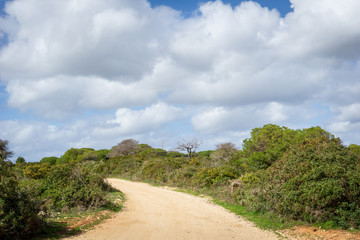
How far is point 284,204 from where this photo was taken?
10297 millimetres

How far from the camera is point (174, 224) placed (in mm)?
10211

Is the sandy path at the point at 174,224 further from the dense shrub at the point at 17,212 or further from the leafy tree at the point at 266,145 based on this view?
the leafy tree at the point at 266,145

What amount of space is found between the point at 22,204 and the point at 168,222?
16.3ft

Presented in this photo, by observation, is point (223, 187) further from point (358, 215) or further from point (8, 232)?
point (8, 232)

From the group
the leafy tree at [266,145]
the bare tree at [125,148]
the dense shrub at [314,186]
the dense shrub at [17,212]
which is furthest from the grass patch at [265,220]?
the bare tree at [125,148]

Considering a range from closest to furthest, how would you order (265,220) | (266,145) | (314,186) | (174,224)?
(314,186), (174,224), (265,220), (266,145)

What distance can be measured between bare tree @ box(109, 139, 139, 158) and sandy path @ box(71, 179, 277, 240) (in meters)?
42.8

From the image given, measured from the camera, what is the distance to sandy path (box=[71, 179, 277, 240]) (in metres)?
8.83

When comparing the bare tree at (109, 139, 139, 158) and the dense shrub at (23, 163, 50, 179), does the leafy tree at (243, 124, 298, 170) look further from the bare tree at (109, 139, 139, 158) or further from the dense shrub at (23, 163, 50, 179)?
the bare tree at (109, 139, 139, 158)

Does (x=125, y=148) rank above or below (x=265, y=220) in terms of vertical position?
above

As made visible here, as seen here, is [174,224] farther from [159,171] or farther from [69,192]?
[159,171]

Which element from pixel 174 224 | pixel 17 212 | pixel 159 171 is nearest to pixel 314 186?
pixel 174 224

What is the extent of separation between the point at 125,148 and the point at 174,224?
159ft

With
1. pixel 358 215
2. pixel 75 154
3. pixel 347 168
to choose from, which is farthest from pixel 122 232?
pixel 75 154
